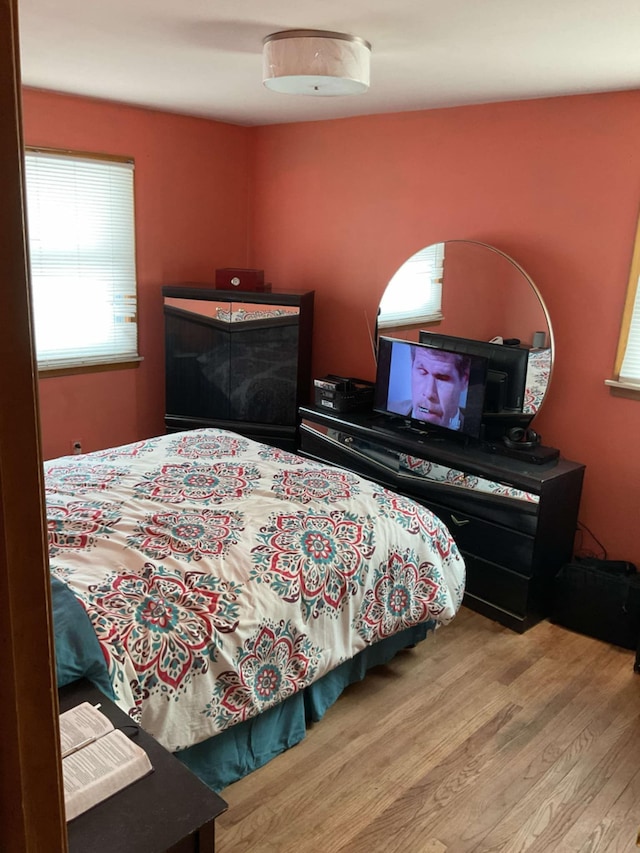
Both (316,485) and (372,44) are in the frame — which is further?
(316,485)

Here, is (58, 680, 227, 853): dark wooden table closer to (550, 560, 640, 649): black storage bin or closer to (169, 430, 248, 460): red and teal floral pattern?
(169, 430, 248, 460): red and teal floral pattern

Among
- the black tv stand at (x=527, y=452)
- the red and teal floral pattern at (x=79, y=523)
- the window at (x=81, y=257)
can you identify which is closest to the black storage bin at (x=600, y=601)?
the black tv stand at (x=527, y=452)

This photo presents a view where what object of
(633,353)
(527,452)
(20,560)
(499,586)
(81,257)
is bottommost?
(499,586)

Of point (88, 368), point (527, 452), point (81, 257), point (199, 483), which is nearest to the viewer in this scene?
point (199, 483)

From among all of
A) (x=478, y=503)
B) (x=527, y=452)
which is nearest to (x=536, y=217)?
(x=527, y=452)

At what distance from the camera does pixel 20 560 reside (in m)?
0.59

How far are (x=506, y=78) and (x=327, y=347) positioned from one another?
80.1 inches

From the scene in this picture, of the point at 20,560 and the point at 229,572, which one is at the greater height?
the point at 20,560

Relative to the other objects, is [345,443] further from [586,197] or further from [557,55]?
[557,55]

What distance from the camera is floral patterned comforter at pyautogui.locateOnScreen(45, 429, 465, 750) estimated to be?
1891 mm

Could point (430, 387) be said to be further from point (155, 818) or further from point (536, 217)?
point (155, 818)

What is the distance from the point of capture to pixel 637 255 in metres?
3.06

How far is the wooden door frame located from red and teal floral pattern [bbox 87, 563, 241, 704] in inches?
46.0

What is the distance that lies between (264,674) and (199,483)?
0.94 m
